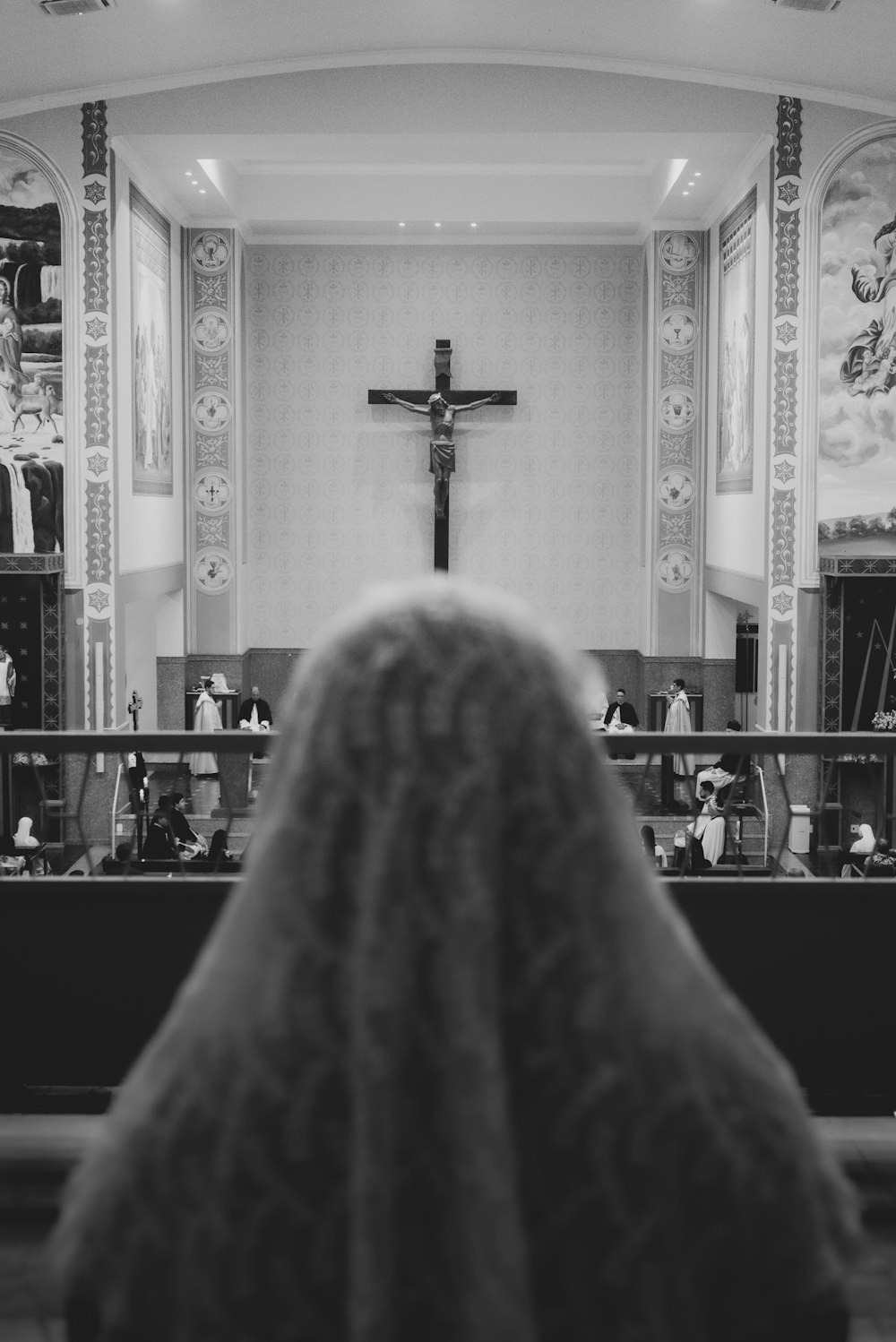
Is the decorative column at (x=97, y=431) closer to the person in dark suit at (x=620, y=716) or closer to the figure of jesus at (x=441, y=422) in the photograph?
the figure of jesus at (x=441, y=422)

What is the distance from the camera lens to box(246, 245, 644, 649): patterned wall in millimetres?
21172

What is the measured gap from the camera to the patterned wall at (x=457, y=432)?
69.5 ft

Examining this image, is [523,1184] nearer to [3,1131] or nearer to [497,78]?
[3,1131]

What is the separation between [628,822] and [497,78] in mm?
15458

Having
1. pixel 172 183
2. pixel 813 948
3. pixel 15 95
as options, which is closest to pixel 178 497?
pixel 172 183

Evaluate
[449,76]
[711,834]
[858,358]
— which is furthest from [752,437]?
[449,76]

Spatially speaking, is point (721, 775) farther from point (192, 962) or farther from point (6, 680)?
point (192, 962)

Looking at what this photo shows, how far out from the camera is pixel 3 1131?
4594mm

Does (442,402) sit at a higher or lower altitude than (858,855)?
higher

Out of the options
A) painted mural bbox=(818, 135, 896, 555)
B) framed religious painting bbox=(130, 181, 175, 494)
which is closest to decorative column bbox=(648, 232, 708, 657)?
painted mural bbox=(818, 135, 896, 555)

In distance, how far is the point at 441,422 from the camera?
2059cm

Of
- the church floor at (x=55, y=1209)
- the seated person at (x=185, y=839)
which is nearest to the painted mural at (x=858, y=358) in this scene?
the seated person at (x=185, y=839)

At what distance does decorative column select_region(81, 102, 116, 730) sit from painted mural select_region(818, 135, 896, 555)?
7703 mm

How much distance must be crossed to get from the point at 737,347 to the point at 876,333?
2732mm
